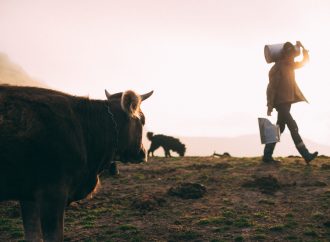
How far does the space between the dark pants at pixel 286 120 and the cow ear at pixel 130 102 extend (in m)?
8.05

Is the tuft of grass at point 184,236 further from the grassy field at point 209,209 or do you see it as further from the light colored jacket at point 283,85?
the light colored jacket at point 283,85

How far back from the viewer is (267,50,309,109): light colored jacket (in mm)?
13977

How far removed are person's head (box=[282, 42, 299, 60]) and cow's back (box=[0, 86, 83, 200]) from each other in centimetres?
988

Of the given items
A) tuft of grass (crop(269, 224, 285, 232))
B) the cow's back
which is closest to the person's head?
tuft of grass (crop(269, 224, 285, 232))

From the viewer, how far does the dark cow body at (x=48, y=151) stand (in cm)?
550

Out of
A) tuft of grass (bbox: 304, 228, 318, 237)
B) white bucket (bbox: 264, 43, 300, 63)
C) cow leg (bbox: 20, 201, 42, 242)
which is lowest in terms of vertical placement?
tuft of grass (bbox: 304, 228, 318, 237)

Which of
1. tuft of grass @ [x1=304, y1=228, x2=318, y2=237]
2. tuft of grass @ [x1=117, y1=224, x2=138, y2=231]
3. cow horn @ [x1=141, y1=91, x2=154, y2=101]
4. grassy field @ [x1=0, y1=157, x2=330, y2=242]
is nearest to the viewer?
cow horn @ [x1=141, y1=91, x2=154, y2=101]

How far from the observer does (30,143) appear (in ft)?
18.3

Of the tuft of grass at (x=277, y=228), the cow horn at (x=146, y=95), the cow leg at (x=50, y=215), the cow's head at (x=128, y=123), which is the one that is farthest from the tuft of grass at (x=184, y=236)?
the cow leg at (x=50, y=215)

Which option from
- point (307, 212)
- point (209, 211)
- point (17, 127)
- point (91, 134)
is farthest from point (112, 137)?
point (307, 212)

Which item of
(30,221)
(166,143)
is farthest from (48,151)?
(166,143)

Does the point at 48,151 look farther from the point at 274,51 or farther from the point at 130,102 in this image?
the point at 274,51

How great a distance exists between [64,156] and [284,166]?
9.19 metres

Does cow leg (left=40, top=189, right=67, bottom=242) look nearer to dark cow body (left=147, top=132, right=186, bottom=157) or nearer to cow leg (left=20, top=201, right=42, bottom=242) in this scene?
cow leg (left=20, top=201, right=42, bottom=242)
